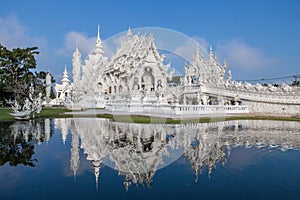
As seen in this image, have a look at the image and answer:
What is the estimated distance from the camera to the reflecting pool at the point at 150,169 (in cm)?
430

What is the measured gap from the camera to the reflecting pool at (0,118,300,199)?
430 centimetres

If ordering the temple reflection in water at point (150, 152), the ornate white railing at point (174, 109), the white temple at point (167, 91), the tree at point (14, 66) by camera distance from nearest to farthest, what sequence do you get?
the temple reflection in water at point (150, 152), the ornate white railing at point (174, 109), the white temple at point (167, 91), the tree at point (14, 66)

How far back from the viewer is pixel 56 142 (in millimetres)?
9344

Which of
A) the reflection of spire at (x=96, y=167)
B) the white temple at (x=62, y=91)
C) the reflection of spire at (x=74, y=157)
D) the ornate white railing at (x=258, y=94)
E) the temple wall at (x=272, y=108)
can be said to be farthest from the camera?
the white temple at (x=62, y=91)

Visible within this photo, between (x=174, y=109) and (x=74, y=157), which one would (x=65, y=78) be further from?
(x=74, y=157)

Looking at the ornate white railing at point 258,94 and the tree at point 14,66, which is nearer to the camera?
the ornate white railing at point 258,94

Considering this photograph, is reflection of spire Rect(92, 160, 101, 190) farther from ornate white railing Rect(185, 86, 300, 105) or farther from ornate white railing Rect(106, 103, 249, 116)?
ornate white railing Rect(185, 86, 300, 105)

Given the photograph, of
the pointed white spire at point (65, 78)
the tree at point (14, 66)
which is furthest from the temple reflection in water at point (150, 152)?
the pointed white spire at point (65, 78)

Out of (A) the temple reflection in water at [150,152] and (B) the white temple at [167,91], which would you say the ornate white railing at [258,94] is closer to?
(B) the white temple at [167,91]

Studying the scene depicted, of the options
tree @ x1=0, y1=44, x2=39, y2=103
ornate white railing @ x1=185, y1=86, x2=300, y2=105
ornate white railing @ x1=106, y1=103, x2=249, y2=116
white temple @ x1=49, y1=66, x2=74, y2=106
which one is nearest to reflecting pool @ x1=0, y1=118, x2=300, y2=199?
ornate white railing @ x1=106, y1=103, x2=249, y2=116

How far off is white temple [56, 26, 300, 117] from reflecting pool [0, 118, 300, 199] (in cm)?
943

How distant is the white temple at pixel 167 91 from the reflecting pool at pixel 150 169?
9426mm

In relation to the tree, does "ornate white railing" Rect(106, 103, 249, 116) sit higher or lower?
lower

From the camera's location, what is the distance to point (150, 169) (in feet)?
18.9
